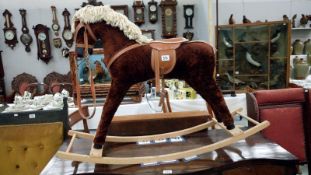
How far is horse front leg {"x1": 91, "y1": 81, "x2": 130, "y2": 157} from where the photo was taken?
3.96 ft

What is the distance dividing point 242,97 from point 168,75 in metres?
1.53

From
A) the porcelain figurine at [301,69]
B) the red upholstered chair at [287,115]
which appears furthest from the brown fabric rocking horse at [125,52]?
the porcelain figurine at [301,69]

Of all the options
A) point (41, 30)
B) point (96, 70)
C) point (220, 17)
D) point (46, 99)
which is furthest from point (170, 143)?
point (41, 30)

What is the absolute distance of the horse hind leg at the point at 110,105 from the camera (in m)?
1.21

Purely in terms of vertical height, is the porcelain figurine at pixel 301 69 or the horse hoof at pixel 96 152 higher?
the porcelain figurine at pixel 301 69

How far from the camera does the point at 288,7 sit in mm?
4305

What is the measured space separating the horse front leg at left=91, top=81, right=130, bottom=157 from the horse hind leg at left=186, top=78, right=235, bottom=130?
34 cm

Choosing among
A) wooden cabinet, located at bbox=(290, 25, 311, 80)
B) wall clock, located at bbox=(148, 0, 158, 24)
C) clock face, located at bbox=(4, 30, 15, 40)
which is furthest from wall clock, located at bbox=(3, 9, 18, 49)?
wooden cabinet, located at bbox=(290, 25, 311, 80)

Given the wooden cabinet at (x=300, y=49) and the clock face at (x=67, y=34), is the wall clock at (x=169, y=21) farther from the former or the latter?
the wooden cabinet at (x=300, y=49)

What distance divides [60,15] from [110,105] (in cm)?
365

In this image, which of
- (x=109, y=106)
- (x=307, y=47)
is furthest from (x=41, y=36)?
(x=307, y=47)

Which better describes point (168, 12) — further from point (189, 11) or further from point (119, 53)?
point (119, 53)

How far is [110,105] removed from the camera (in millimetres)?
1226

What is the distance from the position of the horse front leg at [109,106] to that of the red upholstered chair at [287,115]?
942 mm
